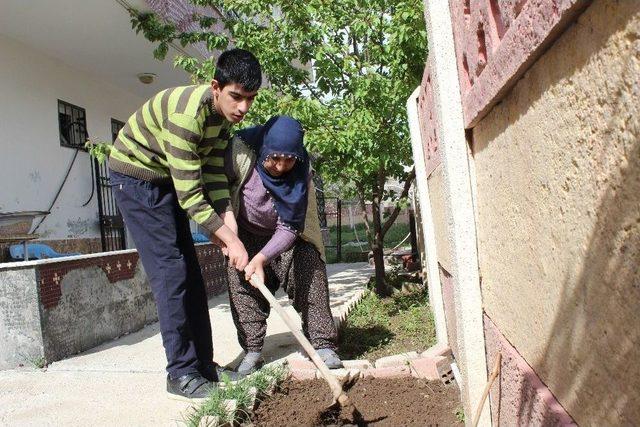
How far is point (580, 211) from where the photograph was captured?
1.24 m

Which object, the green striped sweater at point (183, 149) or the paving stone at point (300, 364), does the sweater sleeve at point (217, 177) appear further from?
the paving stone at point (300, 364)

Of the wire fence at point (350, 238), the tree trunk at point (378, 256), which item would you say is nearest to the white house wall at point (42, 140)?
the wire fence at point (350, 238)

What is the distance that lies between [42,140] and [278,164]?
5.15 m

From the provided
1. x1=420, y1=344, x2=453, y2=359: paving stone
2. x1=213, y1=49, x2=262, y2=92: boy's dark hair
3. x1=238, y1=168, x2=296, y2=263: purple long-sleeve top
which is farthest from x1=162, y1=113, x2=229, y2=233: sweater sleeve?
x1=420, y1=344, x2=453, y2=359: paving stone

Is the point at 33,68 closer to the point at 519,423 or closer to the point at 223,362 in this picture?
A: the point at 223,362

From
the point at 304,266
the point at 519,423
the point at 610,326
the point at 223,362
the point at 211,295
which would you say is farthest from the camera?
the point at 211,295

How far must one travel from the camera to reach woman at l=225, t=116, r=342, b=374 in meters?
3.41

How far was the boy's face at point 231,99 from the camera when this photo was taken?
2994mm

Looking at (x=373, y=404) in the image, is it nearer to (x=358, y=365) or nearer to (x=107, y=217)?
(x=358, y=365)

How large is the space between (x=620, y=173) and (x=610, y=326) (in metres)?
0.29

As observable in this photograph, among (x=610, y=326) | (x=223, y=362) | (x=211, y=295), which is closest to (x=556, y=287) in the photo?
(x=610, y=326)

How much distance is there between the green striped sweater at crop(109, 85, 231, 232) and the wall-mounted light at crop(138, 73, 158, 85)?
6.63 m

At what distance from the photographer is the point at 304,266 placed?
3.75m

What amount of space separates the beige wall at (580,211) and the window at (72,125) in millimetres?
7330
